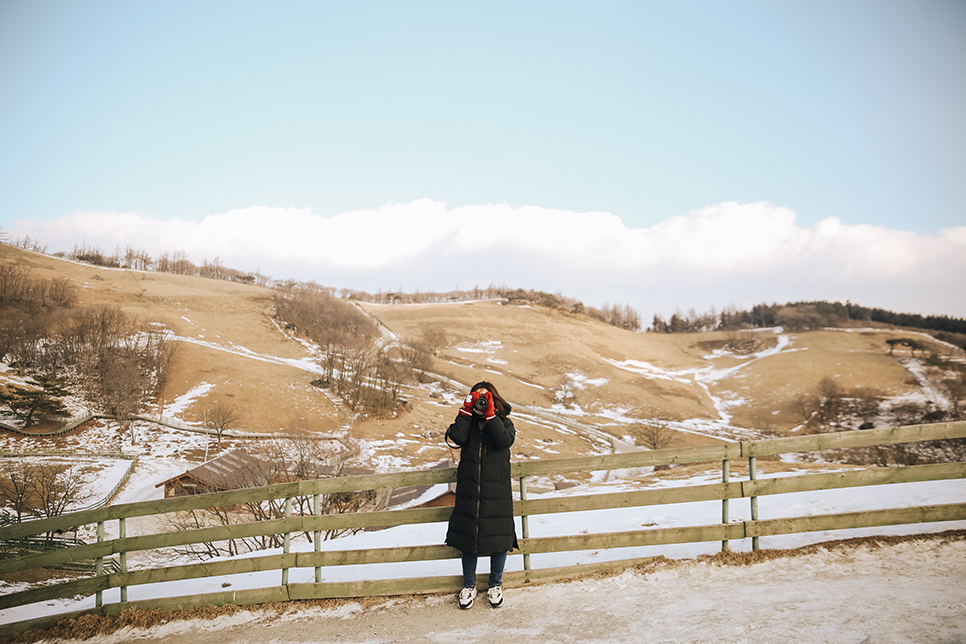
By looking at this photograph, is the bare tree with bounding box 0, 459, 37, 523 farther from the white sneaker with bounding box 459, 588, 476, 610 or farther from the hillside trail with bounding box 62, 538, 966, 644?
the white sneaker with bounding box 459, 588, 476, 610

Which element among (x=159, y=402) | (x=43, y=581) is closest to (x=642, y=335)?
(x=159, y=402)

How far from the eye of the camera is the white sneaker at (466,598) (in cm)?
546

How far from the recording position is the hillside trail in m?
4.39

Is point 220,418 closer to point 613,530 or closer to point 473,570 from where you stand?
point 613,530

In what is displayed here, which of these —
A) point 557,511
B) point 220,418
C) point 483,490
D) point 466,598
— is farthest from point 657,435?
point 483,490

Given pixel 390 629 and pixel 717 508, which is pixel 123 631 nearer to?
pixel 390 629

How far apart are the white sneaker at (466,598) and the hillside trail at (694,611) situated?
8 centimetres

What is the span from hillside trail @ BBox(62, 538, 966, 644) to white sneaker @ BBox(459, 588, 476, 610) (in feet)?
0.25

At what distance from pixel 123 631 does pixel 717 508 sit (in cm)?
844

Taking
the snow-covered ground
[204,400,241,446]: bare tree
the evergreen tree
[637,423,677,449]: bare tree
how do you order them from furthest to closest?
[637,423,677,449]: bare tree < [204,400,241,446]: bare tree < the evergreen tree < the snow-covered ground

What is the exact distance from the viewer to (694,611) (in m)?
4.88

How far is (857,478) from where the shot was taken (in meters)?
5.98

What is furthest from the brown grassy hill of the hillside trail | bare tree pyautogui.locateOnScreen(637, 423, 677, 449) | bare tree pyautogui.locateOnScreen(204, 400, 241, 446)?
the hillside trail

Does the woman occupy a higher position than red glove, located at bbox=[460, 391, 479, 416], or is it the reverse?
red glove, located at bbox=[460, 391, 479, 416]
